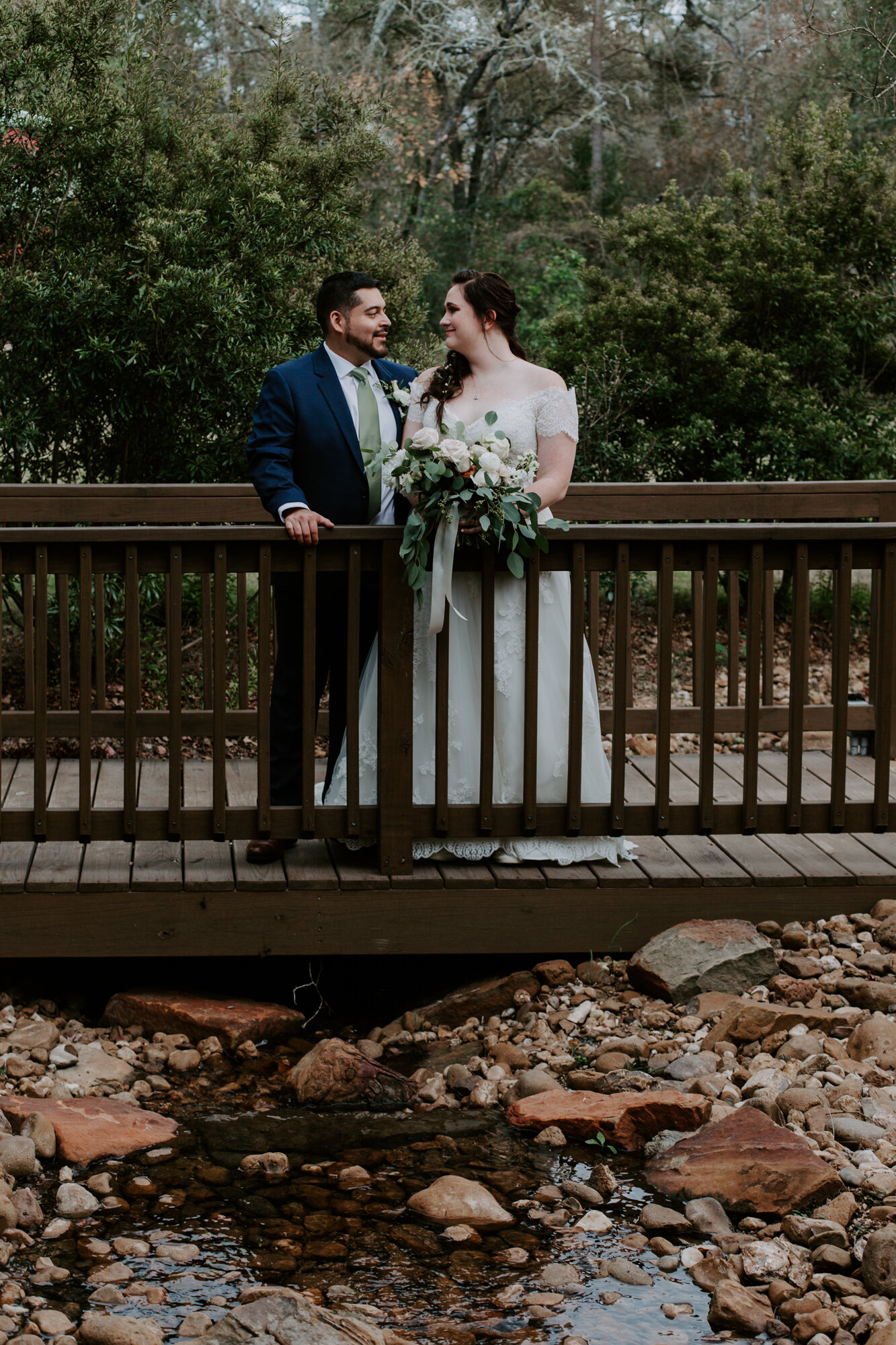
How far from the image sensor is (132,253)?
267 inches

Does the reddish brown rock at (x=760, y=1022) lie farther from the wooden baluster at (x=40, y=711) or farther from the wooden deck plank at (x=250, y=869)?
the wooden baluster at (x=40, y=711)

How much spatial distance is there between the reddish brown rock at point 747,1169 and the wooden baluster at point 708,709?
4.15ft

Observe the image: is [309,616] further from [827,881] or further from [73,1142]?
[827,881]

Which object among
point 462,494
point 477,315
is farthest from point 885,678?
point 477,315

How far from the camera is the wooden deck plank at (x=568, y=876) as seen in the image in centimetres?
457

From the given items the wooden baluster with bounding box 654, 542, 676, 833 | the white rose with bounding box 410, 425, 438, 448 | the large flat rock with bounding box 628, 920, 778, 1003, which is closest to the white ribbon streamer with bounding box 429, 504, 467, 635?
the white rose with bounding box 410, 425, 438, 448

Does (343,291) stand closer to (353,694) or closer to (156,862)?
(353,694)

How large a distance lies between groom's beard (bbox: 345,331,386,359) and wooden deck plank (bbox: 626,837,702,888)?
1.99 m

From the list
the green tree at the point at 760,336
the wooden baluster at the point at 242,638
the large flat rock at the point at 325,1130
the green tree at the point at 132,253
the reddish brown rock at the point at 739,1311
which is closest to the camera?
the reddish brown rock at the point at 739,1311

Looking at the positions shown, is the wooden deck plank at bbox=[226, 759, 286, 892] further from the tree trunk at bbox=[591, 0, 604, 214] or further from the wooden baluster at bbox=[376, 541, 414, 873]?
the tree trunk at bbox=[591, 0, 604, 214]

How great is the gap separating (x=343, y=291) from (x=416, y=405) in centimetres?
45

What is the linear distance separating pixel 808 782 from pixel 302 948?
7.82ft

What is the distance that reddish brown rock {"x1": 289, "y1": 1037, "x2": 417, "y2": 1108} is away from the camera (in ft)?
13.0

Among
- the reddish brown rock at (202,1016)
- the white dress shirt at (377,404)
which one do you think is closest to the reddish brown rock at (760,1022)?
the reddish brown rock at (202,1016)
